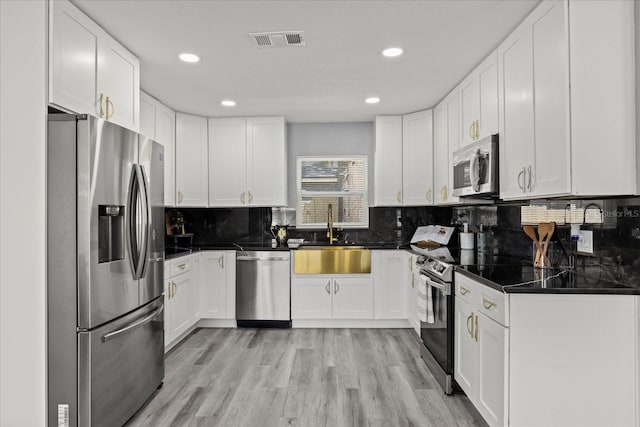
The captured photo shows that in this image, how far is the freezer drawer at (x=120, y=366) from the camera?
6.32ft

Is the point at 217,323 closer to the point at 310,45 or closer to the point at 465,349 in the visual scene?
the point at 465,349

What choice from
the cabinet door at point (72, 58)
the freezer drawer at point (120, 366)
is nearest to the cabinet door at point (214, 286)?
the freezer drawer at point (120, 366)

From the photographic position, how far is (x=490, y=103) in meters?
2.71

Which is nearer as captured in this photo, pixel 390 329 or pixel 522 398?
pixel 522 398

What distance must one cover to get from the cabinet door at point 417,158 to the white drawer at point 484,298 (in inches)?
71.9

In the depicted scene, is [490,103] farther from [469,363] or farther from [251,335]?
[251,335]

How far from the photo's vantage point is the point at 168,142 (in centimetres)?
411

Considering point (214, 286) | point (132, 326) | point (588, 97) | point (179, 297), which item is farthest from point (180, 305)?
point (588, 97)

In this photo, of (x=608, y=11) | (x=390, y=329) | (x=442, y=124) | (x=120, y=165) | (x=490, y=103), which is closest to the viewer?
(x=608, y=11)

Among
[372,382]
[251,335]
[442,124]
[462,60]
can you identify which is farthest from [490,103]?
[251,335]

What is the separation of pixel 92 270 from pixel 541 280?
235 centimetres

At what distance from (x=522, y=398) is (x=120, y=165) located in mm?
2480

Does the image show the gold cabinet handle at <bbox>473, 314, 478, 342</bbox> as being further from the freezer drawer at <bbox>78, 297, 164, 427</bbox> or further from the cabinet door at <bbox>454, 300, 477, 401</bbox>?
the freezer drawer at <bbox>78, 297, 164, 427</bbox>

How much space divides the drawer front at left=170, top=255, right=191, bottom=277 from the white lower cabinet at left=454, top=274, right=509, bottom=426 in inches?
99.4
